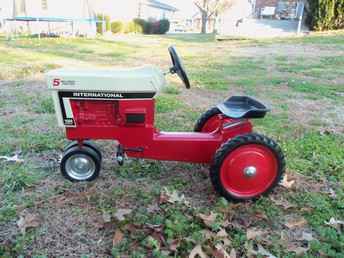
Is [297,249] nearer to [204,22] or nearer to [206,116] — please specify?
[206,116]

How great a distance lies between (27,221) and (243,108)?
1667 millimetres

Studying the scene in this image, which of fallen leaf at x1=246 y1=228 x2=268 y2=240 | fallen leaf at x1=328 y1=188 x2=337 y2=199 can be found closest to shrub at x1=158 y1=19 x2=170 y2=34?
fallen leaf at x1=328 y1=188 x2=337 y2=199

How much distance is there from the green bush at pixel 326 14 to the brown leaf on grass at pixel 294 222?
16.6 m

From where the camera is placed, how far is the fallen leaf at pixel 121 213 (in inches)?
79.7

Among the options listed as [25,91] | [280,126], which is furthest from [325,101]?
[25,91]

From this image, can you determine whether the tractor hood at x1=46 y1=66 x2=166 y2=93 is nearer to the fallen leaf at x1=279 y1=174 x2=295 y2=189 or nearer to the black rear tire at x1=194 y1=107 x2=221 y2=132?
the black rear tire at x1=194 y1=107 x2=221 y2=132

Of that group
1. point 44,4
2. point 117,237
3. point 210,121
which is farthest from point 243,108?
point 44,4

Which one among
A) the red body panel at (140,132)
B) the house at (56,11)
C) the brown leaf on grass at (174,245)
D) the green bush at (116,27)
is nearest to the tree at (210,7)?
the green bush at (116,27)

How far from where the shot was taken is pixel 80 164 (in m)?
2.47

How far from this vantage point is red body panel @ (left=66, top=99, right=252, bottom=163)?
2.32 m

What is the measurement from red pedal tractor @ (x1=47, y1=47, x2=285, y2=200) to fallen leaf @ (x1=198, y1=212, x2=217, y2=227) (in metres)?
0.26

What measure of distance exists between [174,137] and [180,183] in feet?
1.22

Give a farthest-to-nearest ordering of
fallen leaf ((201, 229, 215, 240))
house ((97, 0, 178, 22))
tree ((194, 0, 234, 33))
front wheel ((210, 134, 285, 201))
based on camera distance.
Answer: tree ((194, 0, 234, 33)) → house ((97, 0, 178, 22)) → front wheel ((210, 134, 285, 201)) → fallen leaf ((201, 229, 215, 240))

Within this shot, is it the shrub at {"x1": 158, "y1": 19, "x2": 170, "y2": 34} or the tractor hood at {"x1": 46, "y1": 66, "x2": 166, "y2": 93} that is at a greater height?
the tractor hood at {"x1": 46, "y1": 66, "x2": 166, "y2": 93}
